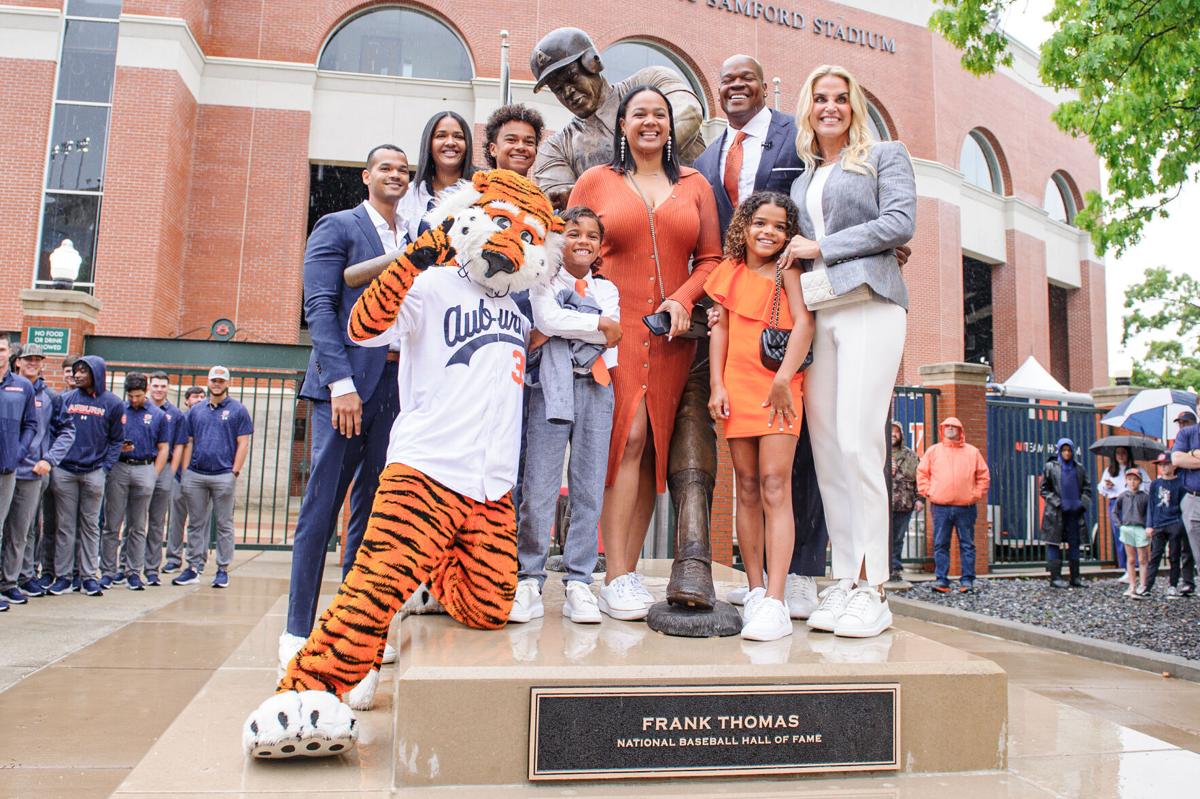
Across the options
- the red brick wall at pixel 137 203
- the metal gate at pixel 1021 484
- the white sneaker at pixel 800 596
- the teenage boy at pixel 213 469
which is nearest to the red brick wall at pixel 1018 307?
Answer: the metal gate at pixel 1021 484

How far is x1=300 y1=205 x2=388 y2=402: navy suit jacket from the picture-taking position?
345cm

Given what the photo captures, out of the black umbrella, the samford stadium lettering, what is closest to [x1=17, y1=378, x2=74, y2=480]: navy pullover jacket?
the black umbrella

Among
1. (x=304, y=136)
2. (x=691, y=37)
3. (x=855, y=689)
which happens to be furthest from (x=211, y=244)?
(x=855, y=689)

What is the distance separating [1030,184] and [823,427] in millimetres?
27057

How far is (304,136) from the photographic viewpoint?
1866 cm

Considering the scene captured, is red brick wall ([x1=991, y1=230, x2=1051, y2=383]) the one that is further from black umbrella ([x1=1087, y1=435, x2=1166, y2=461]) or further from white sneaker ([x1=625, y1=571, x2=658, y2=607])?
white sneaker ([x1=625, y1=571, x2=658, y2=607])

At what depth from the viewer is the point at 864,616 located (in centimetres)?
326

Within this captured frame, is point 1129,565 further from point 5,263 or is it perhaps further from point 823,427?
point 5,263

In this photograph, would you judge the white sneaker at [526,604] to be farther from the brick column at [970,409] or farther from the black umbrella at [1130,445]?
the black umbrella at [1130,445]

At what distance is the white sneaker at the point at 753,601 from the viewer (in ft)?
10.7

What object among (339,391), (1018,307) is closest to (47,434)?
(339,391)

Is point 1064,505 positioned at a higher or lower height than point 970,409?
lower

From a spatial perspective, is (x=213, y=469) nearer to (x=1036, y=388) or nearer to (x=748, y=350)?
(x=748, y=350)

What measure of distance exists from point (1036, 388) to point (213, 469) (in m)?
15.0
